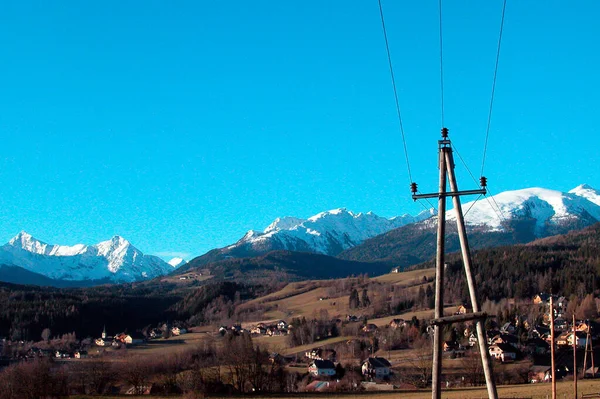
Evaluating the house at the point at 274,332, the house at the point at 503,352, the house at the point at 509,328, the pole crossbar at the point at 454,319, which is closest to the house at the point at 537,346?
the house at the point at 503,352

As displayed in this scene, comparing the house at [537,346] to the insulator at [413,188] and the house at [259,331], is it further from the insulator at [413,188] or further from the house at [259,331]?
the insulator at [413,188]

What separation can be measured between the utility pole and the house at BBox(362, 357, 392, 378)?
7384cm

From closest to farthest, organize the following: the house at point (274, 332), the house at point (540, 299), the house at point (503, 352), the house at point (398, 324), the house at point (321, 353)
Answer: the house at point (503, 352) < the house at point (321, 353) < the house at point (398, 324) < the house at point (274, 332) < the house at point (540, 299)

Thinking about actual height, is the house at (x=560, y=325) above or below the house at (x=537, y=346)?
above

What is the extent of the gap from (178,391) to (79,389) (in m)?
11.9

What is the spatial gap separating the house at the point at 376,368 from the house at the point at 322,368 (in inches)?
184

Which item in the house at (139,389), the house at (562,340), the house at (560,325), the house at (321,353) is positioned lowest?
the house at (139,389)

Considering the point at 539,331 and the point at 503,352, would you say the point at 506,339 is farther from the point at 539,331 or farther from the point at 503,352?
the point at 539,331

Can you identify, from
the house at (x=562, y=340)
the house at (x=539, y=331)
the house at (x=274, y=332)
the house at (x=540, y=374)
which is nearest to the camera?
the house at (x=540, y=374)

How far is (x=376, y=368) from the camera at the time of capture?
311 ft

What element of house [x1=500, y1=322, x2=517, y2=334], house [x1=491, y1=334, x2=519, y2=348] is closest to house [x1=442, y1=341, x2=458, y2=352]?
house [x1=491, y1=334, x2=519, y2=348]

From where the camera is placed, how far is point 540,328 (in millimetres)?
127438

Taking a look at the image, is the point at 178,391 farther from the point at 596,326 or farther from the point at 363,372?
the point at 596,326

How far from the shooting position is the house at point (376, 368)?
92787mm
